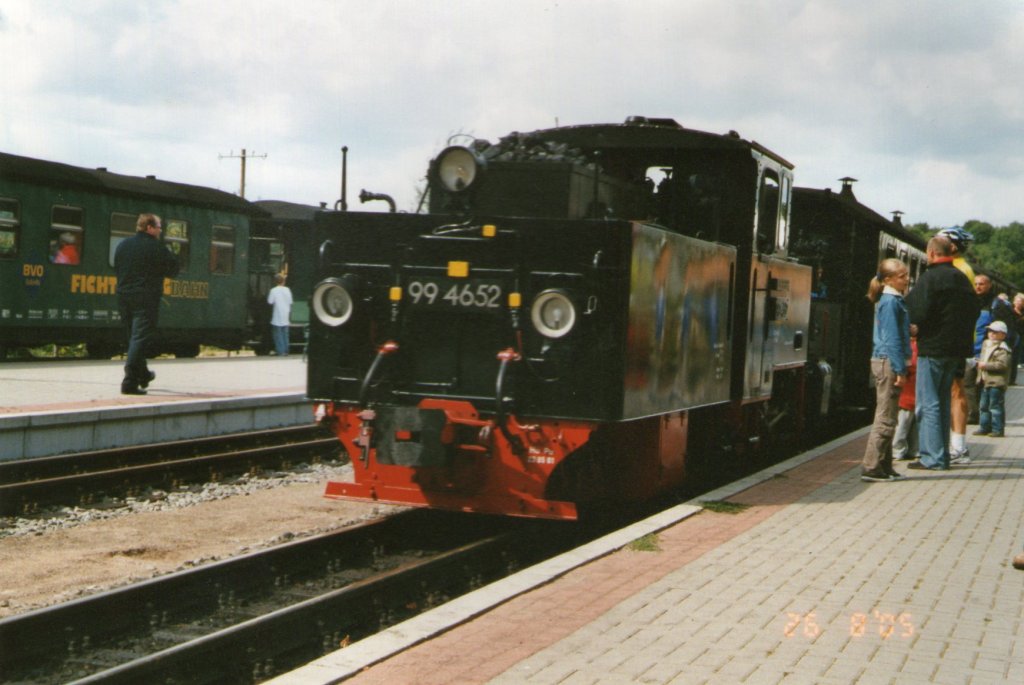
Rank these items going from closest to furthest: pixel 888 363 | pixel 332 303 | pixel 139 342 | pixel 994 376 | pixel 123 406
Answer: pixel 332 303 → pixel 888 363 → pixel 123 406 → pixel 139 342 → pixel 994 376

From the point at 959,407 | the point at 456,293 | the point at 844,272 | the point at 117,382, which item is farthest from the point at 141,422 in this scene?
the point at 844,272

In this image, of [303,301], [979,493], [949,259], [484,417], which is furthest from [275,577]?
[303,301]

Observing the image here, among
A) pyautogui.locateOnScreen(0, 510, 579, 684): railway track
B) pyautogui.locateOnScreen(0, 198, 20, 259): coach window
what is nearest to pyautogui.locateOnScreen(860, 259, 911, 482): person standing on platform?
pyautogui.locateOnScreen(0, 510, 579, 684): railway track

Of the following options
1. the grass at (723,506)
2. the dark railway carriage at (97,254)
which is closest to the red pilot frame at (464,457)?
the grass at (723,506)

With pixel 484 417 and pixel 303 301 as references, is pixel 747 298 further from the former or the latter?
pixel 303 301

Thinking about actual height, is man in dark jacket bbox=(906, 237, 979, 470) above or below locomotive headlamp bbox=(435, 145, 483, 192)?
below

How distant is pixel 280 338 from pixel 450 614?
19.4 m

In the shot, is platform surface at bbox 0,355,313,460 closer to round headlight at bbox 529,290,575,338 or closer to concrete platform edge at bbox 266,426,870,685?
round headlight at bbox 529,290,575,338

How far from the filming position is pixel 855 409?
1742cm

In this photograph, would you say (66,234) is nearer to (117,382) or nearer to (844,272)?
(117,382)

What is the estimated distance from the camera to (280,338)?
78.4 feet

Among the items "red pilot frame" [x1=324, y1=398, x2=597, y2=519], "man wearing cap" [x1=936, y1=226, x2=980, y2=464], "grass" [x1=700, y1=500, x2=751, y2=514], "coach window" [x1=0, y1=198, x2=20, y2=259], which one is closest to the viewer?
"red pilot frame" [x1=324, y1=398, x2=597, y2=519]

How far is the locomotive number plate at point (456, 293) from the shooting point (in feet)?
24.4

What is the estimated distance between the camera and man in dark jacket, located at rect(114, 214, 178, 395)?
43.1ft
